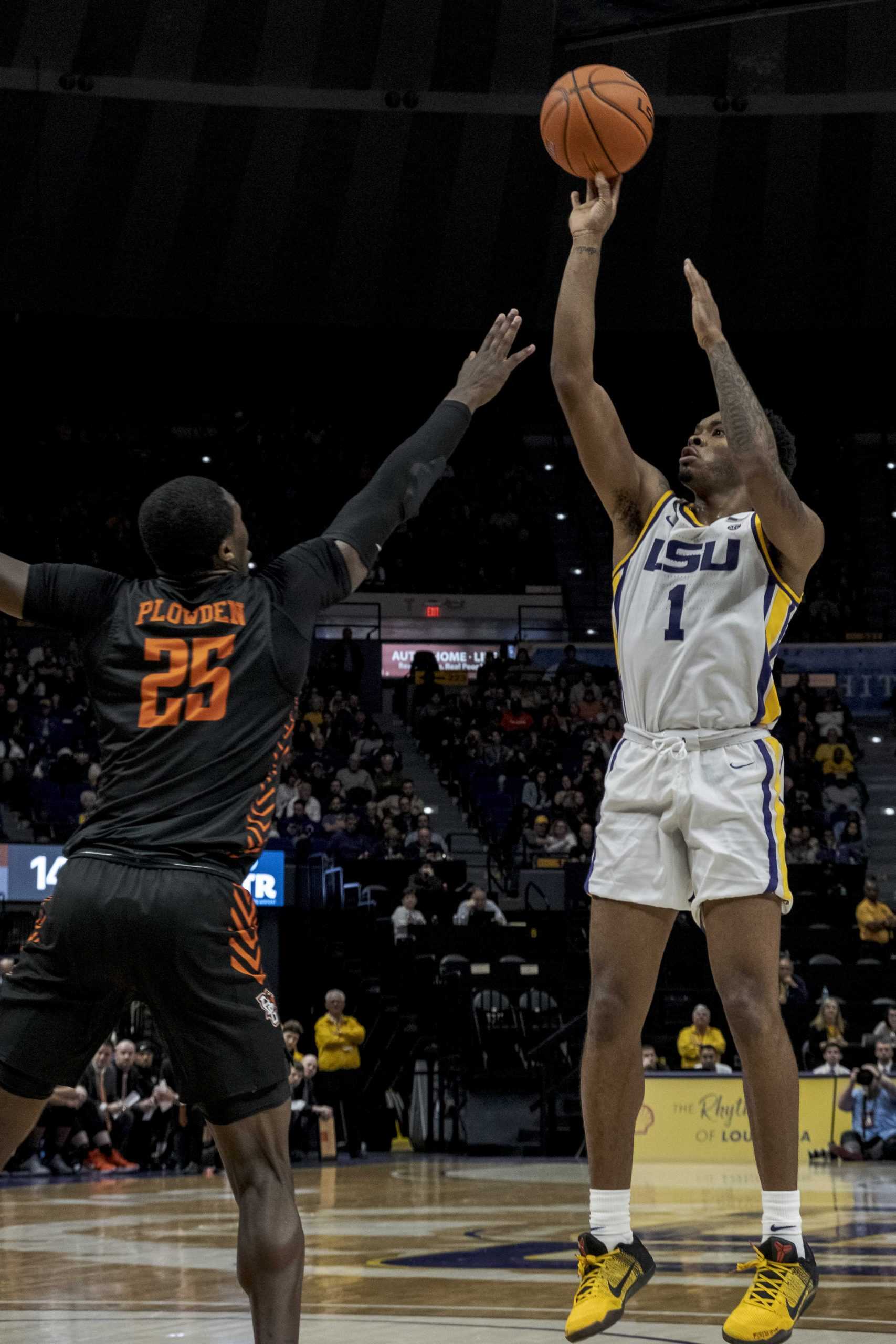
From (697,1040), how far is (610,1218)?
43.6ft

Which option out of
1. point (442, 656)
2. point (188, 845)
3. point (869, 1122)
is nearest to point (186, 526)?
point (188, 845)

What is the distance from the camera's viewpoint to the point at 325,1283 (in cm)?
810

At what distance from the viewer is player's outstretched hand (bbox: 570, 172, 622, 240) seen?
5570mm

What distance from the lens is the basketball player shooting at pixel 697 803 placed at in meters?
4.91

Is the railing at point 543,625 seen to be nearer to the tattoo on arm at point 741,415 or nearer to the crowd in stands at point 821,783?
the crowd in stands at point 821,783

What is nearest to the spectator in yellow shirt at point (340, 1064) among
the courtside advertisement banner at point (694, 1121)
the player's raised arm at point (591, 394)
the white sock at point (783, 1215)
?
the courtside advertisement banner at point (694, 1121)

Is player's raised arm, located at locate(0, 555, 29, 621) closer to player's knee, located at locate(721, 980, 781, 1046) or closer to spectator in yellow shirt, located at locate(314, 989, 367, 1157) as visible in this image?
player's knee, located at locate(721, 980, 781, 1046)

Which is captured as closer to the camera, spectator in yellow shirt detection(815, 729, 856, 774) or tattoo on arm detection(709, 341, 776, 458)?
tattoo on arm detection(709, 341, 776, 458)

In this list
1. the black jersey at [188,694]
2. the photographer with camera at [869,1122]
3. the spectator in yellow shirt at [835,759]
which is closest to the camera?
the black jersey at [188,694]

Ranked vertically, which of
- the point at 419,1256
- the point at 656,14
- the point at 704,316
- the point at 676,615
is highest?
the point at 656,14

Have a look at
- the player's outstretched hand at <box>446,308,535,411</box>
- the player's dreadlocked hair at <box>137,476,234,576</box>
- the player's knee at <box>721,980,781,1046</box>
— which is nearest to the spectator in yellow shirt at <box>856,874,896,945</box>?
the player's knee at <box>721,980,781,1046</box>

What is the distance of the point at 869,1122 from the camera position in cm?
1742

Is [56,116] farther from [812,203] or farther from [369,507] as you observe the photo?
[369,507]

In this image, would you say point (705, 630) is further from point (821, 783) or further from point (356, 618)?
point (356, 618)
